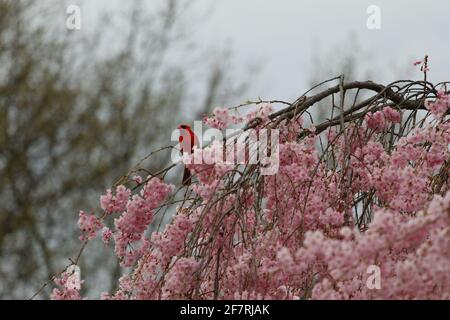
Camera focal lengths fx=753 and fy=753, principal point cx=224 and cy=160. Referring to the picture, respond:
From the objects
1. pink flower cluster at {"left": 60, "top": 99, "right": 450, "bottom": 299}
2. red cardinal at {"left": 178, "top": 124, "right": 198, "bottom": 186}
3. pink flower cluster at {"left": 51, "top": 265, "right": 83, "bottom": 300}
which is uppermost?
red cardinal at {"left": 178, "top": 124, "right": 198, "bottom": 186}

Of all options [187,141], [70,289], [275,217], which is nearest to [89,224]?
[70,289]

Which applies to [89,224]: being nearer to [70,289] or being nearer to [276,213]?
[70,289]

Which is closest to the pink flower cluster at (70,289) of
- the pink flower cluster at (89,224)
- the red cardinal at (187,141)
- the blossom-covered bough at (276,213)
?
the blossom-covered bough at (276,213)

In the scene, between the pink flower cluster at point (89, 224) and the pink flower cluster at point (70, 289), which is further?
the pink flower cluster at point (89, 224)

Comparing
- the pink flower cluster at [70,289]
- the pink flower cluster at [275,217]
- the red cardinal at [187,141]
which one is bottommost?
the pink flower cluster at [70,289]

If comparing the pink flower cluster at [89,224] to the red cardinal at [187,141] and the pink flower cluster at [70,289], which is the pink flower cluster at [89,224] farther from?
the red cardinal at [187,141]

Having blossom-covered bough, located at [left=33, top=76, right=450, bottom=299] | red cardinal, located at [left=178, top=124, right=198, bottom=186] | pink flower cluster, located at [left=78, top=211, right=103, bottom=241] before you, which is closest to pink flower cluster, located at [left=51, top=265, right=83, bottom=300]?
blossom-covered bough, located at [left=33, top=76, right=450, bottom=299]

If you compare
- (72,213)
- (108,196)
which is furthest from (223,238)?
(72,213)

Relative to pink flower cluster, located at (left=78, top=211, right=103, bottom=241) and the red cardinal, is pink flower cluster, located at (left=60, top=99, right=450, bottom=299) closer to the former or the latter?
pink flower cluster, located at (left=78, top=211, right=103, bottom=241)

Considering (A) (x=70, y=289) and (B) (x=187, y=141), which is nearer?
(A) (x=70, y=289)

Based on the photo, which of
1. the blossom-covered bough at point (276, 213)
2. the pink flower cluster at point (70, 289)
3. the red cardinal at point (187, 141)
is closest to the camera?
the blossom-covered bough at point (276, 213)

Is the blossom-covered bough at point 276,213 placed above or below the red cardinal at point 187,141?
below

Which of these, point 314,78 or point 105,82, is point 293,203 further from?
point 314,78
